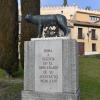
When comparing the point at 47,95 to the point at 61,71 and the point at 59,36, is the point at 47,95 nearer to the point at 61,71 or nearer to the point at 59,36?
the point at 61,71

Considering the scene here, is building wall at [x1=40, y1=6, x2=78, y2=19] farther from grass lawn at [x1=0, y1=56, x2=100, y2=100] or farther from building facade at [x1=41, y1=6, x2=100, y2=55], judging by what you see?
grass lawn at [x1=0, y1=56, x2=100, y2=100]

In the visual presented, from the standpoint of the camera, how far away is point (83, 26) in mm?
66375

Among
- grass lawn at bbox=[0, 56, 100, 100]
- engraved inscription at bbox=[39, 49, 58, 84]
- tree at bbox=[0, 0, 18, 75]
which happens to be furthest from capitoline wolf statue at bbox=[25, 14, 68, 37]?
tree at bbox=[0, 0, 18, 75]

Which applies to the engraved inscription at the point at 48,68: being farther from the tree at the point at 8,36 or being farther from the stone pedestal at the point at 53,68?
the tree at the point at 8,36

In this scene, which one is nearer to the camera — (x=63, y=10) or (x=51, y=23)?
(x=51, y=23)

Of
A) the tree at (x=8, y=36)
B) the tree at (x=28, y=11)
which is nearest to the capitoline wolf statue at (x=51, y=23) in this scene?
the tree at (x=8, y=36)

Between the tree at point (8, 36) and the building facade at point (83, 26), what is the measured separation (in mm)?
46473

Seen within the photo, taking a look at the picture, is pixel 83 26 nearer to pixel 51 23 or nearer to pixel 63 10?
pixel 63 10

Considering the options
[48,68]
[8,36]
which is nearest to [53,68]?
[48,68]

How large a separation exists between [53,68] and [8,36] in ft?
21.7

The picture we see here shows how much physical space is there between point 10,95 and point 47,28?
2569 millimetres

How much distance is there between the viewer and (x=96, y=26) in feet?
225

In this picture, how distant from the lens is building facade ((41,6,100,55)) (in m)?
65.7

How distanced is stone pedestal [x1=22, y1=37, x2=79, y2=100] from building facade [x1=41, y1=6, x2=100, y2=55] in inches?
2069
